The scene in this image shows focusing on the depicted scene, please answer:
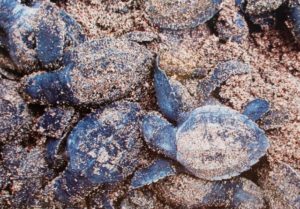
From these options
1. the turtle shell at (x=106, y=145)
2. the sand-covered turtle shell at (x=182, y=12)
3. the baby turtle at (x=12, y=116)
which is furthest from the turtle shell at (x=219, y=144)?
the baby turtle at (x=12, y=116)

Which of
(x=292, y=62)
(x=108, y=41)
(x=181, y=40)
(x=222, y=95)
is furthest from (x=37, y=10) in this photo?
(x=292, y=62)

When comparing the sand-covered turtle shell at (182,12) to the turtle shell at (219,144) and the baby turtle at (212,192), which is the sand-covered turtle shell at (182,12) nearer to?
the turtle shell at (219,144)

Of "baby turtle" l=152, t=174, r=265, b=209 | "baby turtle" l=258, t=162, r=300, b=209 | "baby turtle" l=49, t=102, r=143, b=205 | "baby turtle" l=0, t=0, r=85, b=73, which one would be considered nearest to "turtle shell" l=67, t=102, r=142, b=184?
"baby turtle" l=49, t=102, r=143, b=205

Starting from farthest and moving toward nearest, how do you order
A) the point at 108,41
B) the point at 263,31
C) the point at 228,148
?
the point at 263,31
the point at 108,41
the point at 228,148

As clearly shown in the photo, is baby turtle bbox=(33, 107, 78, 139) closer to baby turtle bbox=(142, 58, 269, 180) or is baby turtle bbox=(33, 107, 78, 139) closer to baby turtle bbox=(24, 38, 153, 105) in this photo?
baby turtle bbox=(24, 38, 153, 105)

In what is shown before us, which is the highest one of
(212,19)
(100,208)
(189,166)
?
(212,19)

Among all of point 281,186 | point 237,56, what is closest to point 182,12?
point 237,56

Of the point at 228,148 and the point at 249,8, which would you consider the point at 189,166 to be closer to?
the point at 228,148
